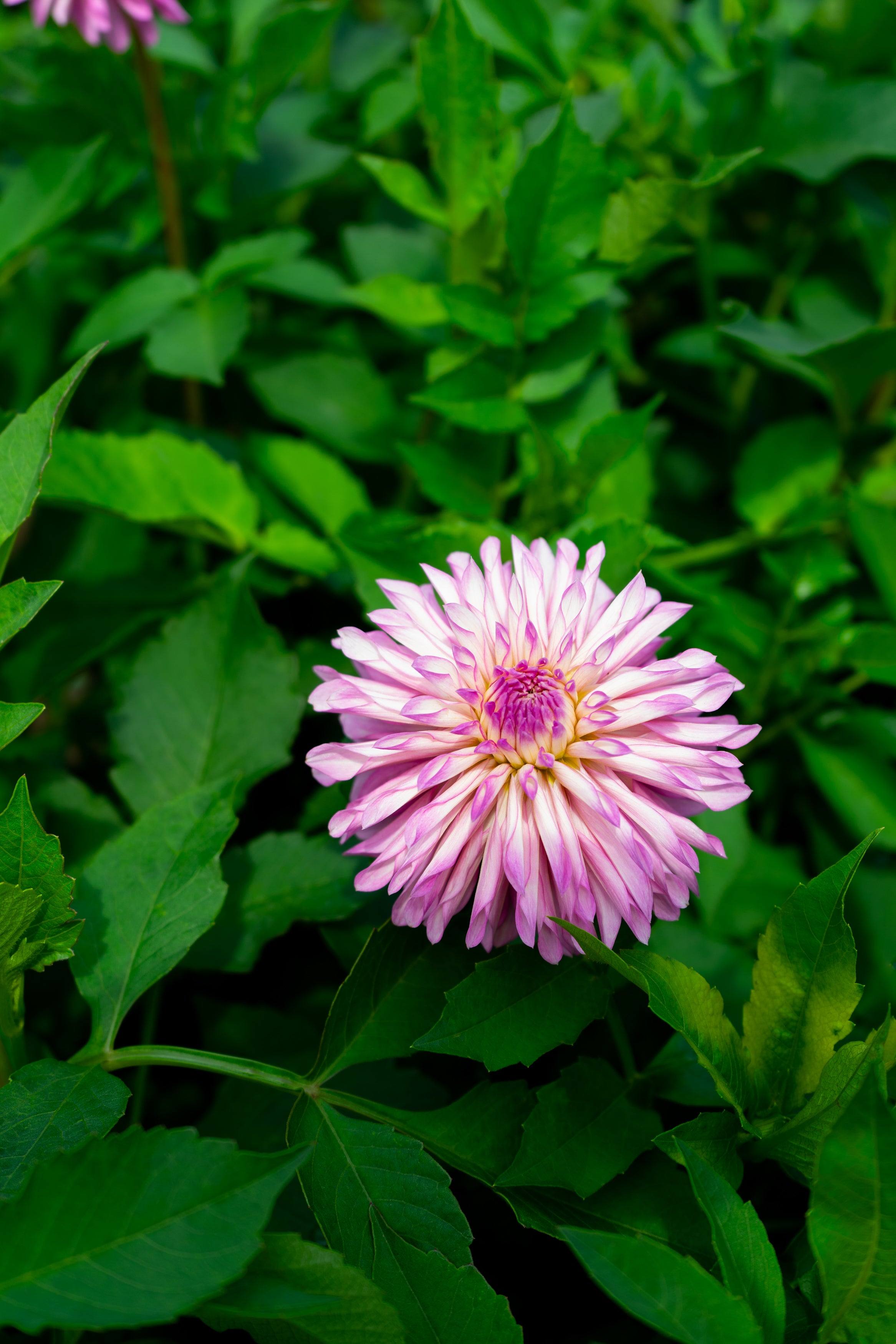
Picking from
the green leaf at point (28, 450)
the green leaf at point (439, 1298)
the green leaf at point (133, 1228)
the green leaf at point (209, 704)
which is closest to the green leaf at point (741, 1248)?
the green leaf at point (439, 1298)

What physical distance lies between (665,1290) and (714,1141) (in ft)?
0.47

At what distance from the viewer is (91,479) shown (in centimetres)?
99

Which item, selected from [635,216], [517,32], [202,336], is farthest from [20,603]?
[517,32]

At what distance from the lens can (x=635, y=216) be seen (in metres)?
0.97

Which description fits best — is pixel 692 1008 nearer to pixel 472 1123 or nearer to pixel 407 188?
pixel 472 1123

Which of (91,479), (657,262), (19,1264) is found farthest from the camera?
(657,262)

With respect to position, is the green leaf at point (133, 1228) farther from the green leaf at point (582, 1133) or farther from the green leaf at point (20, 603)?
the green leaf at point (20, 603)

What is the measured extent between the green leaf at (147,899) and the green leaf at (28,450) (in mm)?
255

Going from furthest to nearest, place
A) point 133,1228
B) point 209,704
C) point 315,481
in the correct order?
point 315,481
point 209,704
point 133,1228

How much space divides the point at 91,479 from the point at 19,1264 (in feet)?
2.29

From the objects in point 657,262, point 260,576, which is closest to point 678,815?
point 260,576

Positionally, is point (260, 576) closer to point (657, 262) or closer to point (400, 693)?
point (400, 693)

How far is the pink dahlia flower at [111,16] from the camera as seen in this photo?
41.7 inches

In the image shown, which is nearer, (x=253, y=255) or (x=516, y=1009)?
(x=516, y=1009)
